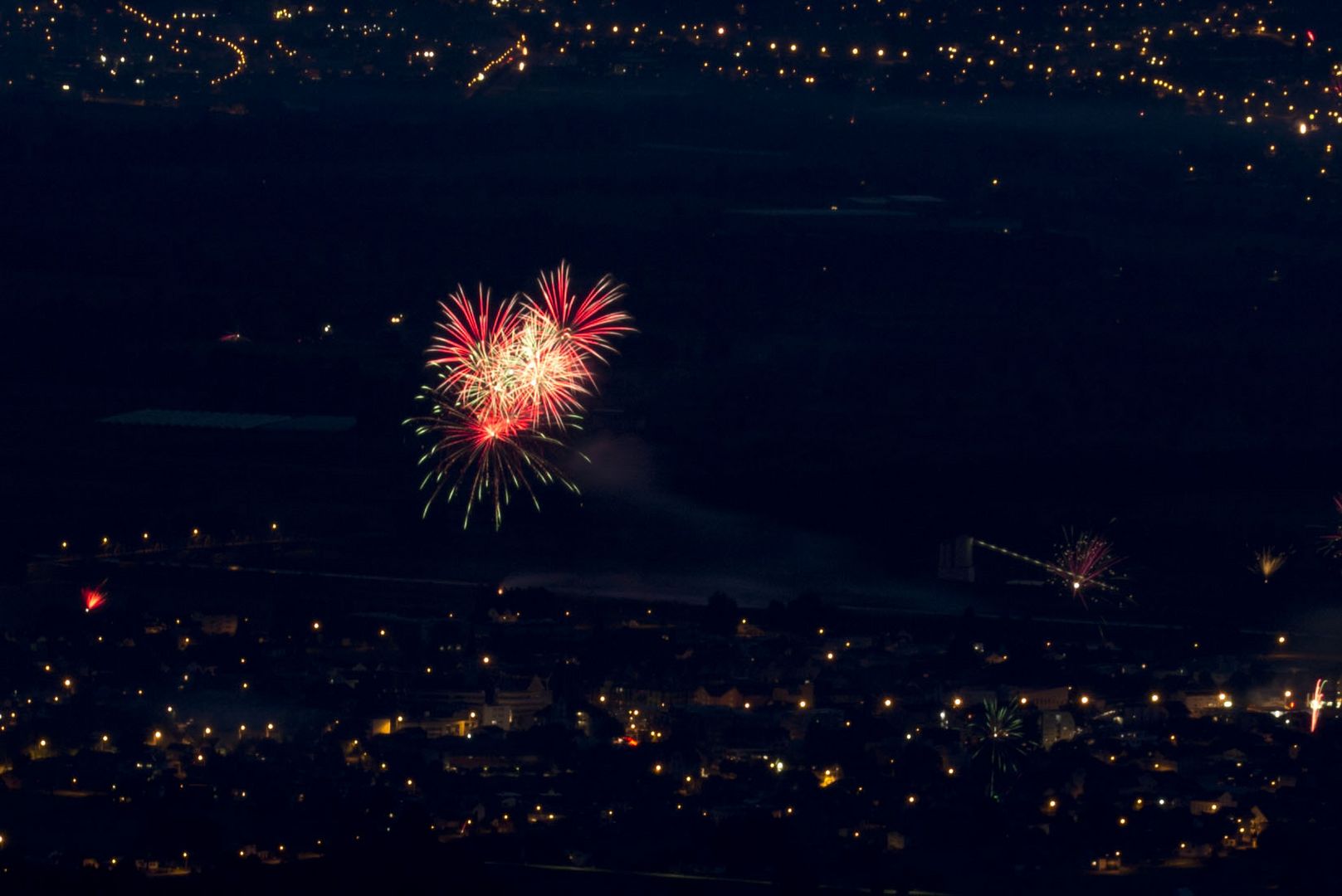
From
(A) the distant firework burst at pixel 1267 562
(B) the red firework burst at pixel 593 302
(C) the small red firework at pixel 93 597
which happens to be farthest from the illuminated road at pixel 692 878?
(B) the red firework burst at pixel 593 302

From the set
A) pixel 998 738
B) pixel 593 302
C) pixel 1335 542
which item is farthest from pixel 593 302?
pixel 998 738

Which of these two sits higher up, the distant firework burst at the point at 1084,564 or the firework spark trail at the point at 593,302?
the firework spark trail at the point at 593,302

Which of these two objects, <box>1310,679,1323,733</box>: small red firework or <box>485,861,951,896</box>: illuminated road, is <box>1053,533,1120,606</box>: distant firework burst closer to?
<box>1310,679,1323,733</box>: small red firework

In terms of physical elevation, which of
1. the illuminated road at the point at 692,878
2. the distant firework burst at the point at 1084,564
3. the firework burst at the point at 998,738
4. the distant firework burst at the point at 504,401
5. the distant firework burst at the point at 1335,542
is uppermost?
the distant firework burst at the point at 504,401

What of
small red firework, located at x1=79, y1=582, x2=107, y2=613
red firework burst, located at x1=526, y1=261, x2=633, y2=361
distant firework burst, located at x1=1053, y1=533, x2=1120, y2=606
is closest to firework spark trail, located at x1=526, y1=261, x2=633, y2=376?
red firework burst, located at x1=526, y1=261, x2=633, y2=361

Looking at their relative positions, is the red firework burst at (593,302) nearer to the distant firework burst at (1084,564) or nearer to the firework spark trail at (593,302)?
the firework spark trail at (593,302)
